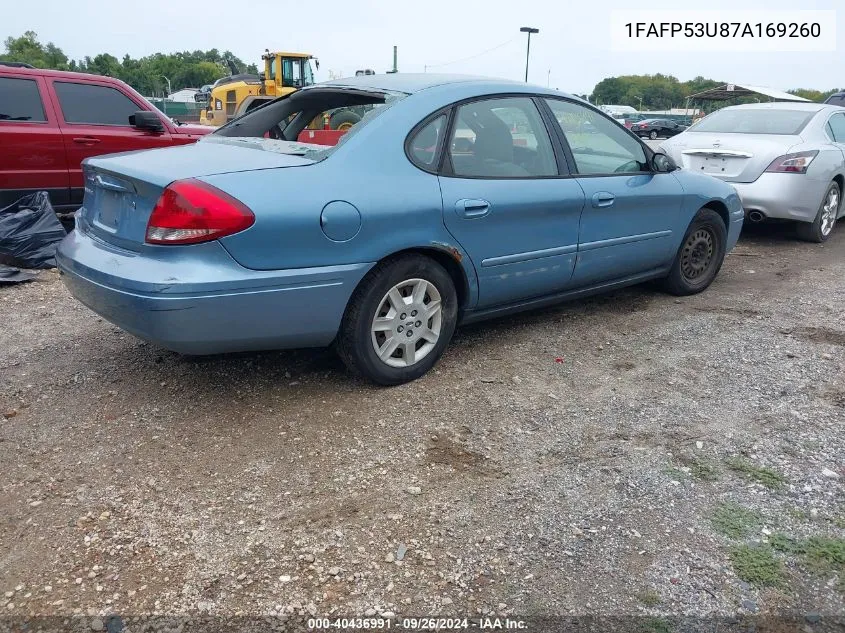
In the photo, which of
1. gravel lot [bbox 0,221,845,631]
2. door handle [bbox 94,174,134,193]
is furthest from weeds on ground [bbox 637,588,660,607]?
door handle [bbox 94,174,134,193]

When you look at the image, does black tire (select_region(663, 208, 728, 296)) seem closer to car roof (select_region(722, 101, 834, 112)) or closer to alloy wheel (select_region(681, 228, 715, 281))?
alloy wheel (select_region(681, 228, 715, 281))

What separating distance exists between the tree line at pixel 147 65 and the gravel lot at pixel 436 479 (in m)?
76.8

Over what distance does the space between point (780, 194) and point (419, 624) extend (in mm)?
6181

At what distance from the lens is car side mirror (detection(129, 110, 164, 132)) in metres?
7.21

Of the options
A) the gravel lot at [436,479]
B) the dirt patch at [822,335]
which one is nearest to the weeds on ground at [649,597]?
the gravel lot at [436,479]

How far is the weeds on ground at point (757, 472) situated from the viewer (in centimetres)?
271

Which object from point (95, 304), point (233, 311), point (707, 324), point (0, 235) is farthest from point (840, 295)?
point (0, 235)

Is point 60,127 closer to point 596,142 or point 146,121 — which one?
point 146,121

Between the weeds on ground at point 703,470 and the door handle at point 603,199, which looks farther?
the door handle at point 603,199

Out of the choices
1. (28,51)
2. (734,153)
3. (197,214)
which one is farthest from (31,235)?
(28,51)

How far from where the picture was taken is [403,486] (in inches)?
105

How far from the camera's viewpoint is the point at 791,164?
6680 millimetres

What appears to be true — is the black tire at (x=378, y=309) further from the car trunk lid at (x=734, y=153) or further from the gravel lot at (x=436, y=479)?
the car trunk lid at (x=734, y=153)

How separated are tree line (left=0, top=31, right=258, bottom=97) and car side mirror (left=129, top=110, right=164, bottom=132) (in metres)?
71.8
